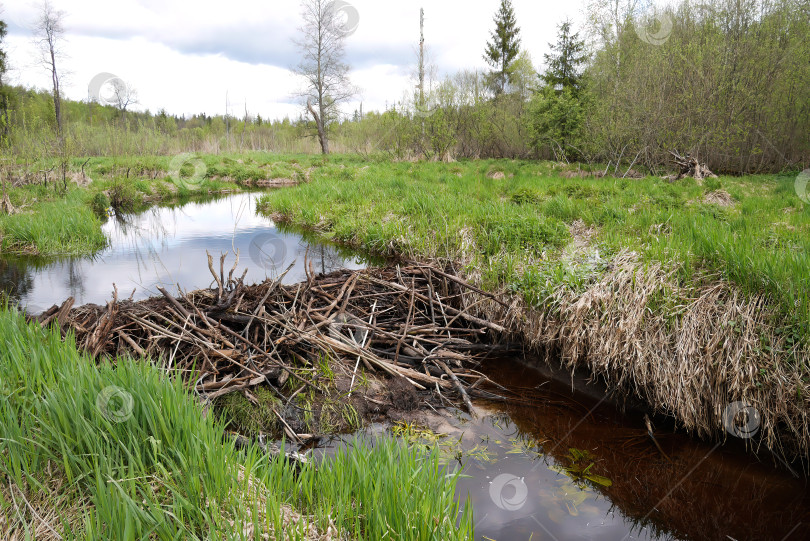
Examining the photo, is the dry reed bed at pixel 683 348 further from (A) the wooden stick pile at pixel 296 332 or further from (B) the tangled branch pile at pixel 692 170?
(B) the tangled branch pile at pixel 692 170

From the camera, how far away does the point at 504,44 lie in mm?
36875

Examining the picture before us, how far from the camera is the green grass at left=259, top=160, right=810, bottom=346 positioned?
407 centimetres

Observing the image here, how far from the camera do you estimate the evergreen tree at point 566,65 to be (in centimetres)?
2308

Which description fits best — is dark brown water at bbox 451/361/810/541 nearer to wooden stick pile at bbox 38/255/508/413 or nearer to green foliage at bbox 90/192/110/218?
wooden stick pile at bbox 38/255/508/413

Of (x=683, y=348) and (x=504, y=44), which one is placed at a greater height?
(x=504, y=44)

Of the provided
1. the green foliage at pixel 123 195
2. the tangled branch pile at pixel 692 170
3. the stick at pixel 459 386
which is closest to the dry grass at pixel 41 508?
the stick at pixel 459 386

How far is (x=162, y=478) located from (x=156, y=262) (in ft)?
24.0

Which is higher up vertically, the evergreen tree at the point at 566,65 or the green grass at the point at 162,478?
the evergreen tree at the point at 566,65

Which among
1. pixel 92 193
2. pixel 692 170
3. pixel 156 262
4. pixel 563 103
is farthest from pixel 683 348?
pixel 563 103

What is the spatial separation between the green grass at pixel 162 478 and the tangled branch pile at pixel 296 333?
953mm

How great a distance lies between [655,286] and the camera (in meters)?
4.23

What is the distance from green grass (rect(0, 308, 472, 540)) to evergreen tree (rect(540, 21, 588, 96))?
24.3 meters

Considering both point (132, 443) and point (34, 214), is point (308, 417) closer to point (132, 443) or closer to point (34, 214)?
point (132, 443)

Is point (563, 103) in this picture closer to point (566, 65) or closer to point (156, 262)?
point (566, 65)
